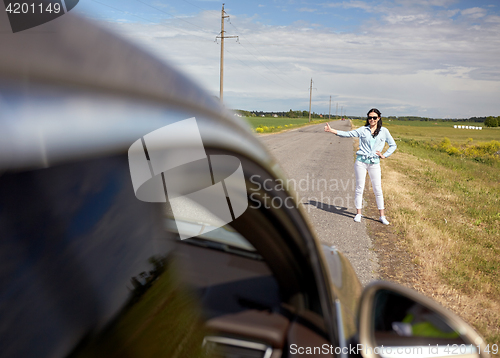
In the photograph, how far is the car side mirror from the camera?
1061mm

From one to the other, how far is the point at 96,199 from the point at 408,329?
1.09 metres

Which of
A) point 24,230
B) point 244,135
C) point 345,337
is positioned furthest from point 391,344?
point 24,230

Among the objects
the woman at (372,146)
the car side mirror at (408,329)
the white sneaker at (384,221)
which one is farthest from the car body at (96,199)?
the white sneaker at (384,221)

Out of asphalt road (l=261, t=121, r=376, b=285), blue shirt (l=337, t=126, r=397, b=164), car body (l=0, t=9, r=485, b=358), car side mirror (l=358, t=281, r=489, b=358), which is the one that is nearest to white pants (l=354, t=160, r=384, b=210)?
blue shirt (l=337, t=126, r=397, b=164)

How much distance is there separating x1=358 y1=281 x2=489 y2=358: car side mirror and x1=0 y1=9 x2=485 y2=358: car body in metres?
0.53

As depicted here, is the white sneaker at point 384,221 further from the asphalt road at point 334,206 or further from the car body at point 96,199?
the car body at point 96,199

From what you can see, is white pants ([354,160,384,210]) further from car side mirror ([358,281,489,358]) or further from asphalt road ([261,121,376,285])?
car side mirror ([358,281,489,358])

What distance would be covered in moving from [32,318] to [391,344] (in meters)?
1.05

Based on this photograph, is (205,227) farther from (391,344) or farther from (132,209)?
(391,344)


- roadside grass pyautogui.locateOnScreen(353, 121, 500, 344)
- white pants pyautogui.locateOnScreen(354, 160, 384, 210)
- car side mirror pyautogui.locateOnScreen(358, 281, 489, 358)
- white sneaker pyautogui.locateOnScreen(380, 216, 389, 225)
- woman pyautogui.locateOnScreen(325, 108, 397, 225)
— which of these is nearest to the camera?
car side mirror pyautogui.locateOnScreen(358, 281, 489, 358)

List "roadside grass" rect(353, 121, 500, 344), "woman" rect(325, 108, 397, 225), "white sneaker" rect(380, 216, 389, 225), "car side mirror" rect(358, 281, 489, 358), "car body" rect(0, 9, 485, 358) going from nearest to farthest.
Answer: "car body" rect(0, 9, 485, 358), "car side mirror" rect(358, 281, 489, 358), "roadside grass" rect(353, 121, 500, 344), "woman" rect(325, 108, 397, 225), "white sneaker" rect(380, 216, 389, 225)

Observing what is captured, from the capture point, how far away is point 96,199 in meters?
0.47

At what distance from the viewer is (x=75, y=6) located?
1.32 ft

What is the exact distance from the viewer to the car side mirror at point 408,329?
1.06 metres
